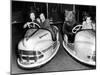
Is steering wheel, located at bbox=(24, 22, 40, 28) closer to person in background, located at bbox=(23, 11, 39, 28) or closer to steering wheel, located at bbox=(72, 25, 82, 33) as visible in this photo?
person in background, located at bbox=(23, 11, 39, 28)

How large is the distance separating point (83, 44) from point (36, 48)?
69cm

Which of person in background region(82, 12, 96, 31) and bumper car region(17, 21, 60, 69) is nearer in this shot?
bumper car region(17, 21, 60, 69)

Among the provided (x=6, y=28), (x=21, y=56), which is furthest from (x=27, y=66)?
(x=6, y=28)

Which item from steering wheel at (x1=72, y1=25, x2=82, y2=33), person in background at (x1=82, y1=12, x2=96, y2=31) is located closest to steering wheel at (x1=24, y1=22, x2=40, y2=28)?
steering wheel at (x1=72, y1=25, x2=82, y2=33)

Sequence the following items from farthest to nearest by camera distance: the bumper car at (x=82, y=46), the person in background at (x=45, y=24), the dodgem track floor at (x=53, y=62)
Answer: the bumper car at (x=82, y=46) < the person in background at (x=45, y=24) < the dodgem track floor at (x=53, y=62)

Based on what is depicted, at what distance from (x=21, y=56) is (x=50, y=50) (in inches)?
15.6

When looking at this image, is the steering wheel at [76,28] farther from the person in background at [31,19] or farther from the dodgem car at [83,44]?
the person in background at [31,19]

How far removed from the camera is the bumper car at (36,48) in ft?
6.31

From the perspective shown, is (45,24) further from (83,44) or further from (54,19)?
(83,44)

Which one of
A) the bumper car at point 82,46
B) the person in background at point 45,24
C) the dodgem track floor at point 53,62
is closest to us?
the dodgem track floor at point 53,62

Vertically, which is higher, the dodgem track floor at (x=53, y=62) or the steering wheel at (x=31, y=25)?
the steering wheel at (x=31, y=25)

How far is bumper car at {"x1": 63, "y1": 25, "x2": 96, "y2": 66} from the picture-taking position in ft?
6.93

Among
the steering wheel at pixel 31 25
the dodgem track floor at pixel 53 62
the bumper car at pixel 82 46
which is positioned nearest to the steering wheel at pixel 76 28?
the bumper car at pixel 82 46

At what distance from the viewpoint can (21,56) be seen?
6.31ft
